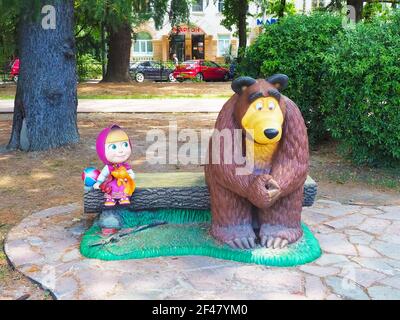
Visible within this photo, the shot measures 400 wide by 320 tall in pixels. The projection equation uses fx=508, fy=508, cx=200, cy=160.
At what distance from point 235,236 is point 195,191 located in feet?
2.16

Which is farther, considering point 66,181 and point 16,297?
point 66,181

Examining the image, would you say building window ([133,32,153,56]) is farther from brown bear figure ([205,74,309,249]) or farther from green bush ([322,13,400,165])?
brown bear figure ([205,74,309,249])

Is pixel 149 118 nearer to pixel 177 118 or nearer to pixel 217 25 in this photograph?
pixel 177 118

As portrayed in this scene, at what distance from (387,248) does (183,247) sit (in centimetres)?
168

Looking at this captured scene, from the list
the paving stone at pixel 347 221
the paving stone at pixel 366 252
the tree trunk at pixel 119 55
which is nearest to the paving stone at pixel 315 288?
the paving stone at pixel 366 252

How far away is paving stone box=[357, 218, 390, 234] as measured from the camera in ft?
15.2

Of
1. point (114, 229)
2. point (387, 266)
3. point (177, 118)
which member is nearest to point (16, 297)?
point (114, 229)

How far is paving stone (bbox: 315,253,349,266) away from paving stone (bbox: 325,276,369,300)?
0.90 feet

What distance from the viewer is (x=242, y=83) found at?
388 centimetres

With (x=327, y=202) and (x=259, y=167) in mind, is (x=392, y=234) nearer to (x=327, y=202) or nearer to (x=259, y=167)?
(x=327, y=202)

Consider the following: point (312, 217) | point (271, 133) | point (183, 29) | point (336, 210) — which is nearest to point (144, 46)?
point (183, 29)

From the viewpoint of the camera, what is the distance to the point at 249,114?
377 centimetres

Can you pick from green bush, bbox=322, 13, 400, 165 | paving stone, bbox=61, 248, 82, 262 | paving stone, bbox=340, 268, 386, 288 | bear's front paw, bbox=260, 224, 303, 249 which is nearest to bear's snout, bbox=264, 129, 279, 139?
bear's front paw, bbox=260, 224, 303, 249

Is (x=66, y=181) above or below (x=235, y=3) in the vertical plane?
below
